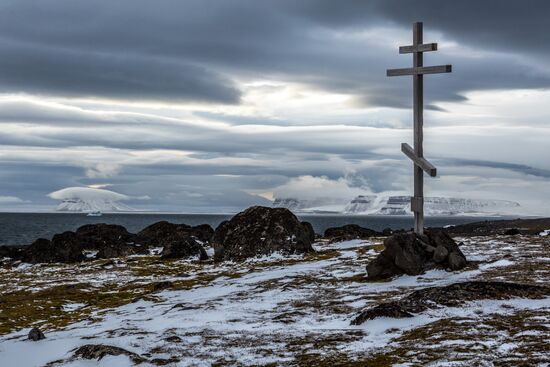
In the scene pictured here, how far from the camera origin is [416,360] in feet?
35.4

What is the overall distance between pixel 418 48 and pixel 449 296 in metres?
13.8

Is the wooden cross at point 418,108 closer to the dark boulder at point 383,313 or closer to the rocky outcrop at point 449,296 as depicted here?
the rocky outcrop at point 449,296

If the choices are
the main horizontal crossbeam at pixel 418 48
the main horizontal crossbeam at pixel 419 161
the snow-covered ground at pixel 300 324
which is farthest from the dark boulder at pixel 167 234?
the main horizontal crossbeam at pixel 418 48

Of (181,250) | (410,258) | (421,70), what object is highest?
(421,70)

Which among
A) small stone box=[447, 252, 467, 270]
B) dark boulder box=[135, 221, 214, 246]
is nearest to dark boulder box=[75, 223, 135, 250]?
dark boulder box=[135, 221, 214, 246]

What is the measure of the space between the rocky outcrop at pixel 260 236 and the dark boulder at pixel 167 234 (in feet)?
41.6

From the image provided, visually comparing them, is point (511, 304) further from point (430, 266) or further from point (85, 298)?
point (85, 298)

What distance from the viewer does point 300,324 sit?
1505 centimetres

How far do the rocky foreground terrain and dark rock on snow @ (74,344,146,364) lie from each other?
0.04 m

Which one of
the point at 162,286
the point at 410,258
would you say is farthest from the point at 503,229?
the point at 162,286

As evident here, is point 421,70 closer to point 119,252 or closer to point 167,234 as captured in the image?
point 119,252

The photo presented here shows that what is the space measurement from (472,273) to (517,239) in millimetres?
14463

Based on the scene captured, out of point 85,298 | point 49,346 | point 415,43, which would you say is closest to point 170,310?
point 49,346

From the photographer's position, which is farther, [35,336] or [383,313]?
[35,336]
